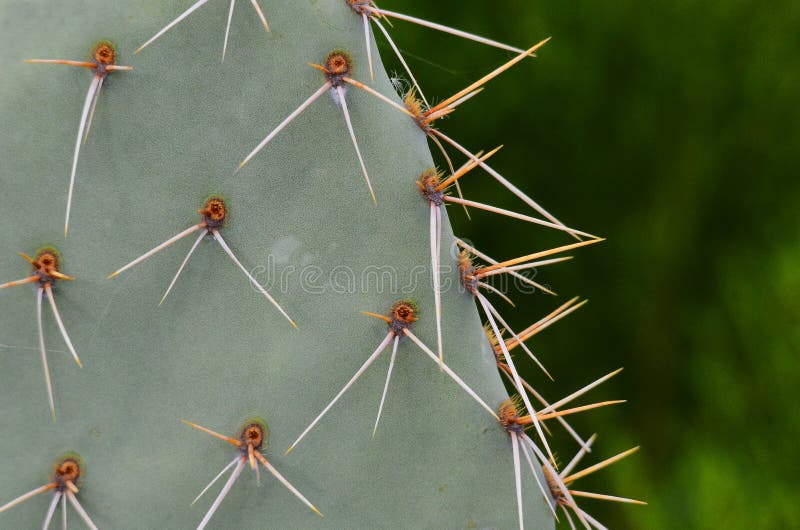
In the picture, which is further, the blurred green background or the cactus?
the blurred green background

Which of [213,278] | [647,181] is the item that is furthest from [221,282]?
[647,181]

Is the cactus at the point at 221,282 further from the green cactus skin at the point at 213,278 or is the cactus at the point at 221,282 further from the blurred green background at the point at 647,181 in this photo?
the blurred green background at the point at 647,181

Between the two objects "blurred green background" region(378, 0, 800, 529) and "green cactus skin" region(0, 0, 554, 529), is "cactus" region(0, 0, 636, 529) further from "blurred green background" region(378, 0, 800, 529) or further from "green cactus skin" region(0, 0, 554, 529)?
"blurred green background" region(378, 0, 800, 529)

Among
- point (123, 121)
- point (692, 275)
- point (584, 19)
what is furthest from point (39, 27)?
point (692, 275)

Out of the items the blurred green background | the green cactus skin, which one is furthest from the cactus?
the blurred green background

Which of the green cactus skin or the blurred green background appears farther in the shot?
the blurred green background

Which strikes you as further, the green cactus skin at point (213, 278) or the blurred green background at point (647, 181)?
the blurred green background at point (647, 181)

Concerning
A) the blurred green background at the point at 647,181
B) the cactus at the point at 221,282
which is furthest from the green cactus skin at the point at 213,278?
the blurred green background at the point at 647,181
